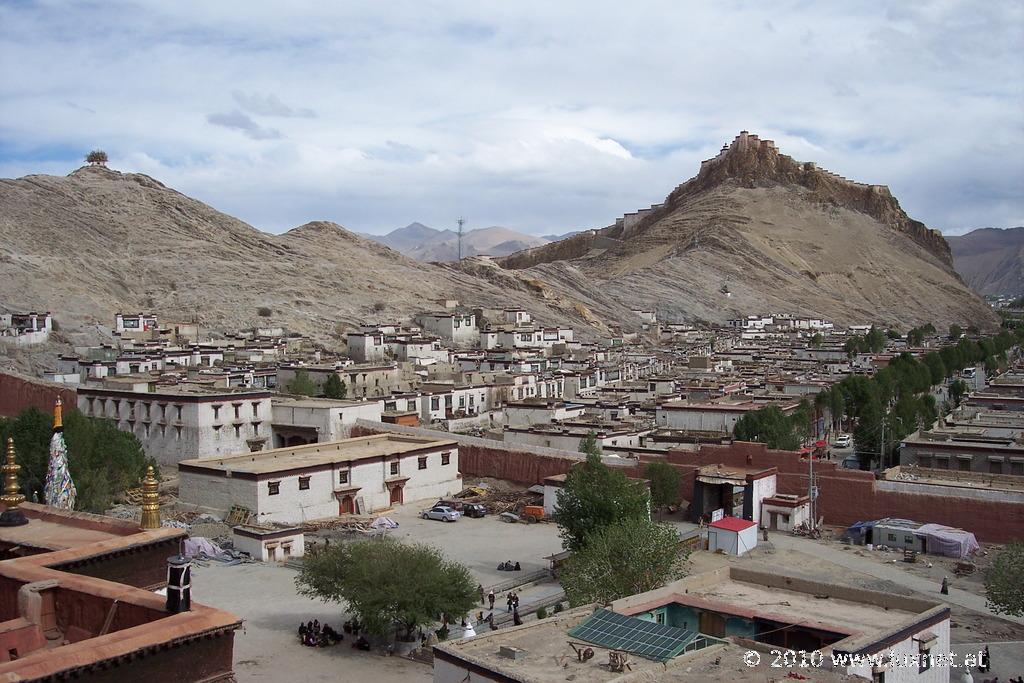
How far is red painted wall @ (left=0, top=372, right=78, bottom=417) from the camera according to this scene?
46.4 meters

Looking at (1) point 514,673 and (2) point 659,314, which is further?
(2) point 659,314

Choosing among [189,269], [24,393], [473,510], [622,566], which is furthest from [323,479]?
[189,269]

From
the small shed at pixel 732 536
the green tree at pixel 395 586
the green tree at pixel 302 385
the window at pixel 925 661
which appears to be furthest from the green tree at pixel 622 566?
the green tree at pixel 302 385

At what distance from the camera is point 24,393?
47.3 meters

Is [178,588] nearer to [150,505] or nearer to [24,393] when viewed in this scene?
[150,505]

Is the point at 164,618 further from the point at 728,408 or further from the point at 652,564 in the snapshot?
the point at 728,408

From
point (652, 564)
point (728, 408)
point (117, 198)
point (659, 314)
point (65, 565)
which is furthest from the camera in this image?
point (659, 314)

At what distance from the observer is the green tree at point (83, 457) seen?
29484mm

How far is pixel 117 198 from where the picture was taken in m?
116

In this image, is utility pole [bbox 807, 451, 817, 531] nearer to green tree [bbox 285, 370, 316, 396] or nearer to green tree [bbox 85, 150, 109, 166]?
green tree [bbox 285, 370, 316, 396]

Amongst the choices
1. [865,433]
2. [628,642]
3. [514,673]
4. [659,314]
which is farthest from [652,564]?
[659,314]

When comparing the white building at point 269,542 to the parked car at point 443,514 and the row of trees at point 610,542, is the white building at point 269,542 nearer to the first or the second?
the parked car at point 443,514

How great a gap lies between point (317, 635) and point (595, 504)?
7.99 metres

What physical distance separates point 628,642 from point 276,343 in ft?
200
